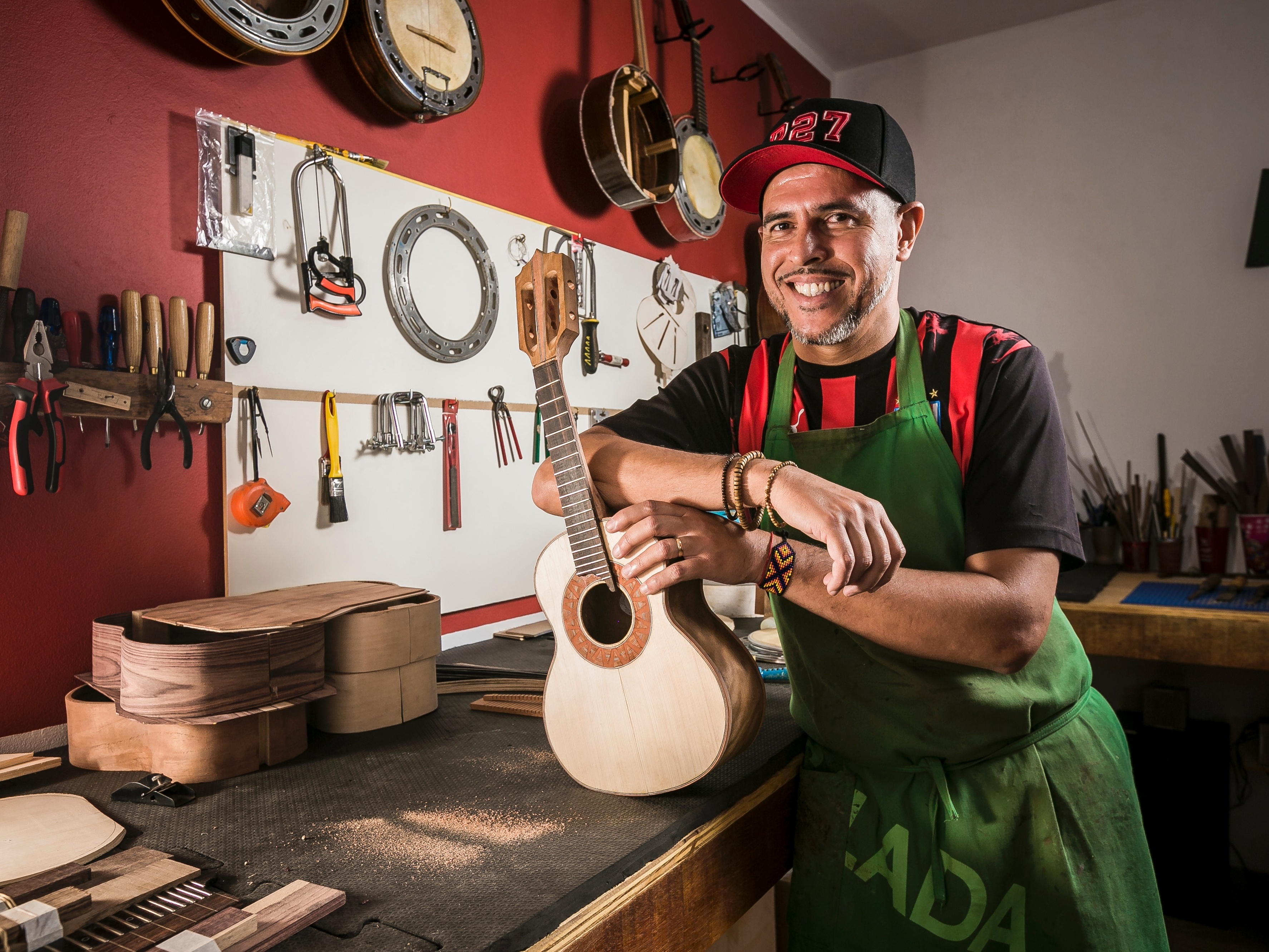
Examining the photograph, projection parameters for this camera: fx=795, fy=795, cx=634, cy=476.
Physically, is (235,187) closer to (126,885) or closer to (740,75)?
(126,885)

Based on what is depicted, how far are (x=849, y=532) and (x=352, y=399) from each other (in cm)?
128

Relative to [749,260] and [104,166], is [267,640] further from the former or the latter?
[749,260]

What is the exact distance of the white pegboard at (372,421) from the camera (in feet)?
5.36

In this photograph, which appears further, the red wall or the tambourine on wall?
the tambourine on wall

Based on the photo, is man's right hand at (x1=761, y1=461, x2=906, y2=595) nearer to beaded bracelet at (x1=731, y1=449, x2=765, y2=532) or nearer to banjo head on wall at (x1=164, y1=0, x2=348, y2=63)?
beaded bracelet at (x1=731, y1=449, x2=765, y2=532)

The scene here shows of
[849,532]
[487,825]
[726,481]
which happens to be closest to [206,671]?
[487,825]

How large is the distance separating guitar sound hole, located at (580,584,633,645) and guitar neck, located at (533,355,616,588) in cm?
5

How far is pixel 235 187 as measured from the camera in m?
1.58

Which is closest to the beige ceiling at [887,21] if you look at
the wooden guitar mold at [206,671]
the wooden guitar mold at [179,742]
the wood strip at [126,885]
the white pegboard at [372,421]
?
the white pegboard at [372,421]

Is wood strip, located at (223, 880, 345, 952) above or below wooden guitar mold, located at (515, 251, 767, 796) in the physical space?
below

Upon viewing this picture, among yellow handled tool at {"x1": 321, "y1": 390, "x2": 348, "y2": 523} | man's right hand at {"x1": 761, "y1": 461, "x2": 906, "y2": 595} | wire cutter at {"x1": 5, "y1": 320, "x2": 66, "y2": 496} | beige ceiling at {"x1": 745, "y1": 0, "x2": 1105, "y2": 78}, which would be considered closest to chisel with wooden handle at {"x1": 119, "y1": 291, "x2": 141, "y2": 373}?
wire cutter at {"x1": 5, "y1": 320, "x2": 66, "y2": 496}

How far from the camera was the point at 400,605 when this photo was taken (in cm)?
143

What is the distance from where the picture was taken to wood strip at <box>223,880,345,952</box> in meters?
0.73

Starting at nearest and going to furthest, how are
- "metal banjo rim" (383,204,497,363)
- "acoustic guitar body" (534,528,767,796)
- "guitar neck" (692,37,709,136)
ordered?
"acoustic guitar body" (534,528,767,796), "metal banjo rim" (383,204,497,363), "guitar neck" (692,37,709,136)
